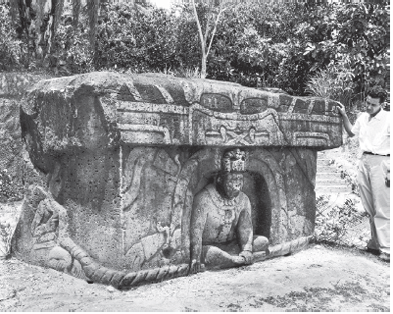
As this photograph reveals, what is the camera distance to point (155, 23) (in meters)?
14.1

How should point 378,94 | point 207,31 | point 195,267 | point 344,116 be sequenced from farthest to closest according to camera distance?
point 207,31 → point 344,116 → point 378,94 → point 195,267

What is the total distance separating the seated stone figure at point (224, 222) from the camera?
3652 millimetres

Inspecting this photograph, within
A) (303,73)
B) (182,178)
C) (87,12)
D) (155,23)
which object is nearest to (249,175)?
(182,178)

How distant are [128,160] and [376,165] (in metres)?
2.54

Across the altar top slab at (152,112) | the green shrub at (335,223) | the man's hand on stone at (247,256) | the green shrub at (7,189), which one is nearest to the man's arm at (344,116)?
the altar top slab at (152,112)

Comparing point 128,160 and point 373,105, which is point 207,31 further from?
point 128,160

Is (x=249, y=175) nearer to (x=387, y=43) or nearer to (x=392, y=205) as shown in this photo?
(x=392, y=205)

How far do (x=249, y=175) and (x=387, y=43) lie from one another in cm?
891

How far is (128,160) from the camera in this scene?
3166 mm

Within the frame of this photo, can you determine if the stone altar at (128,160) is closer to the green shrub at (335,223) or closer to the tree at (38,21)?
the green shrub at (335,223)

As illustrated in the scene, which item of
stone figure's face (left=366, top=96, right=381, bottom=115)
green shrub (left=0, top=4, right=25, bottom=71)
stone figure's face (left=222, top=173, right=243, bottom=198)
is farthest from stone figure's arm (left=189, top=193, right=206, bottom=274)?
green shrub (left=0, top=4, right=25, bottom=71)

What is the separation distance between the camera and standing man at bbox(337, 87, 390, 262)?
4.50 meters

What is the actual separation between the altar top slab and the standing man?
3.10 ft

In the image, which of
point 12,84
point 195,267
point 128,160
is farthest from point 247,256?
point 12,84
